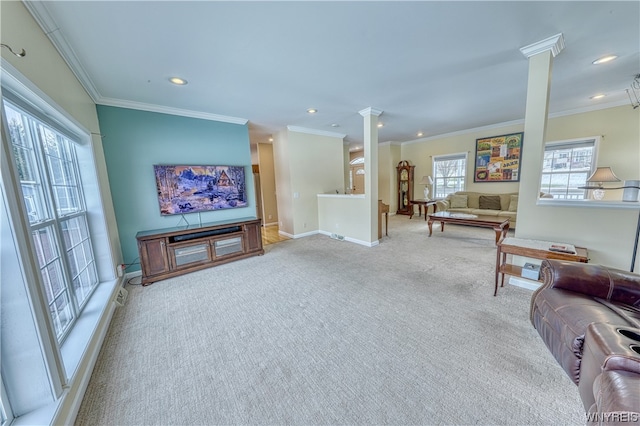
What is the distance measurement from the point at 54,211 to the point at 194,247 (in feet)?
5.30

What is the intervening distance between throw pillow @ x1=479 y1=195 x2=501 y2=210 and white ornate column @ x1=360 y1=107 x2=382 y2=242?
3134 millimetres

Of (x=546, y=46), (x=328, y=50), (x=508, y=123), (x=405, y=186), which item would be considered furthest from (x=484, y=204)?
(x=328, y=50)

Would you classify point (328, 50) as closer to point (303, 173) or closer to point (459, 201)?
point (303, 173)

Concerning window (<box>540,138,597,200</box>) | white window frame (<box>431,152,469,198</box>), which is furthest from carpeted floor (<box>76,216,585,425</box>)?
white window frame (<box>431,152,469,198</box>)

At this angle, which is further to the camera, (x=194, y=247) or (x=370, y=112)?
(x=370, y=112)

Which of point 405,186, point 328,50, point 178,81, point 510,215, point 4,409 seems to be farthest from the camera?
point 405,186

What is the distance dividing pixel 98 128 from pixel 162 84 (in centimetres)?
117

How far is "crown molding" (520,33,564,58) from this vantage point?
2081 mm

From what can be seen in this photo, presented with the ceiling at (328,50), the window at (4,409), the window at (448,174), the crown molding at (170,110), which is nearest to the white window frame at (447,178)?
the window at (448,174)

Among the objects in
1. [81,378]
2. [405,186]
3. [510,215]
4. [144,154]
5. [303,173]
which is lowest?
[81,378]

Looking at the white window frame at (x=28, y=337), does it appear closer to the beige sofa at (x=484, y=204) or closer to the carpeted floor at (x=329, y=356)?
the carpeted floor at (x=329, y=356)

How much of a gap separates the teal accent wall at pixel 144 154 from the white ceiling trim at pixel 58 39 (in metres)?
0.62

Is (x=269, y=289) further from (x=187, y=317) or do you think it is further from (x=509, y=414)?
(x=509, y=414)

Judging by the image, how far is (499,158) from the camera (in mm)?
5516
